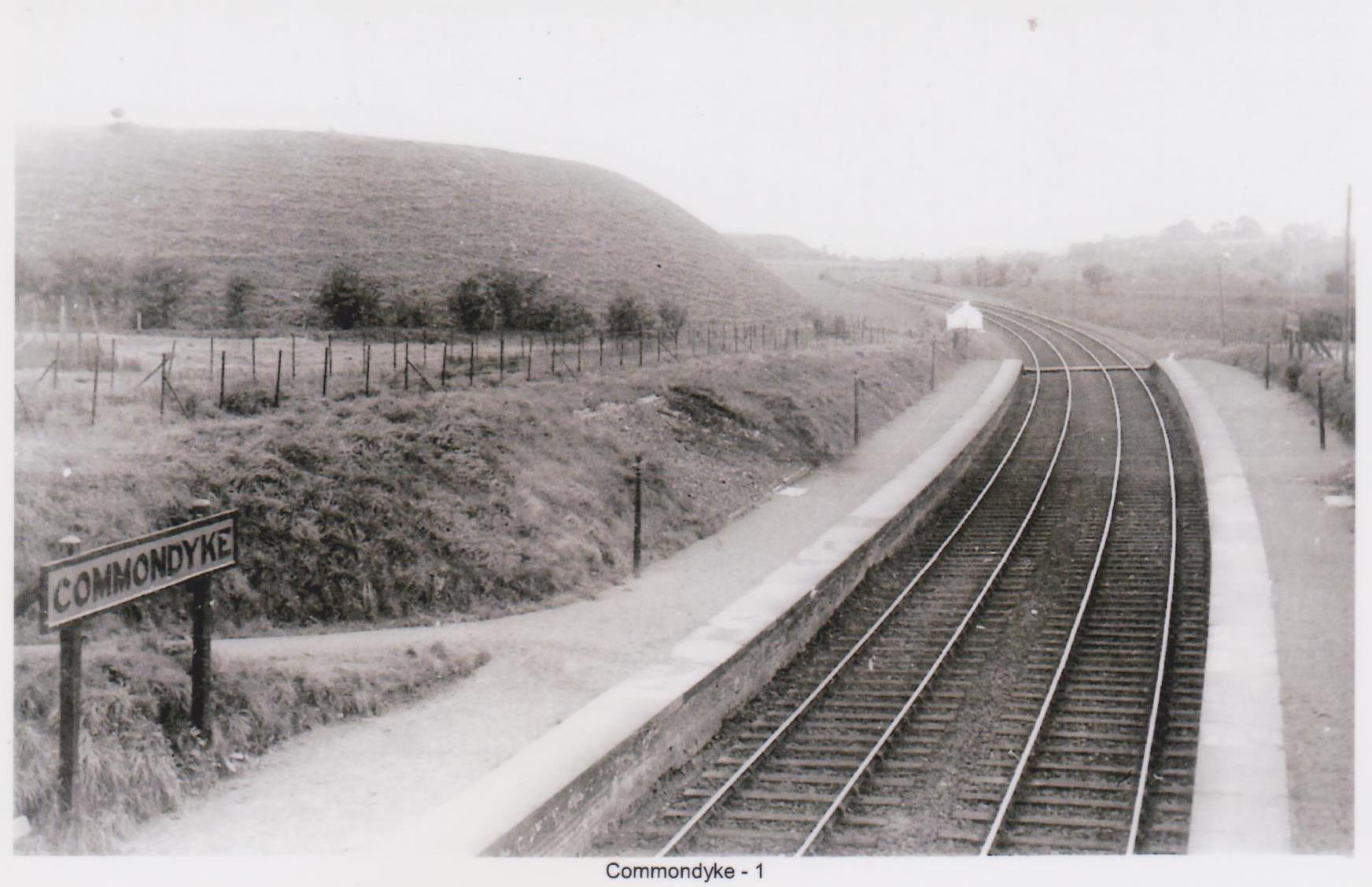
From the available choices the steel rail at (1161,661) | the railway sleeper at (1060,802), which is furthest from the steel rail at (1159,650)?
the railway sleeper at (1060,802)

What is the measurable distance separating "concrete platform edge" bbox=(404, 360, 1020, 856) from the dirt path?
43cm

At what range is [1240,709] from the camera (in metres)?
11.1

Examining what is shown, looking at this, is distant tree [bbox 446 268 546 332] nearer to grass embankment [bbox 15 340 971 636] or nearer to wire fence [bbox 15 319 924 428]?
wire fence [bbox 15 319 924 428]

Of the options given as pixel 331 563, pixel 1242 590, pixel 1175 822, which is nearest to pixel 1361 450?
pixel 1175 822

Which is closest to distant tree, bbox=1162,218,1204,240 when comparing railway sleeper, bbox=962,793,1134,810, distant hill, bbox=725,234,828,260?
distant hill, bbox=725,234,828,260

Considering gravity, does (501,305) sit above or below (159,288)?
below

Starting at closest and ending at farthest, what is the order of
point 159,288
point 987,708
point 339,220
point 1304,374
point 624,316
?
point 987,708 < point 1304,374 < point 159,288 < point 624,316 < point 339,220

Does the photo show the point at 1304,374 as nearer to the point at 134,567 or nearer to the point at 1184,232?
the point at 134,567

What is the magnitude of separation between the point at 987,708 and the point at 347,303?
113 ft

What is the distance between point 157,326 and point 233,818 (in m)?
30.7

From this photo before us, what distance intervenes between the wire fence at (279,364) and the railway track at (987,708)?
11.3 metres

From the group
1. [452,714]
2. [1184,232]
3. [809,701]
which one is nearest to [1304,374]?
[809,701]

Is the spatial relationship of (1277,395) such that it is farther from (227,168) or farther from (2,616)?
(227,168)

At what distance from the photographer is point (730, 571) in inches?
672
